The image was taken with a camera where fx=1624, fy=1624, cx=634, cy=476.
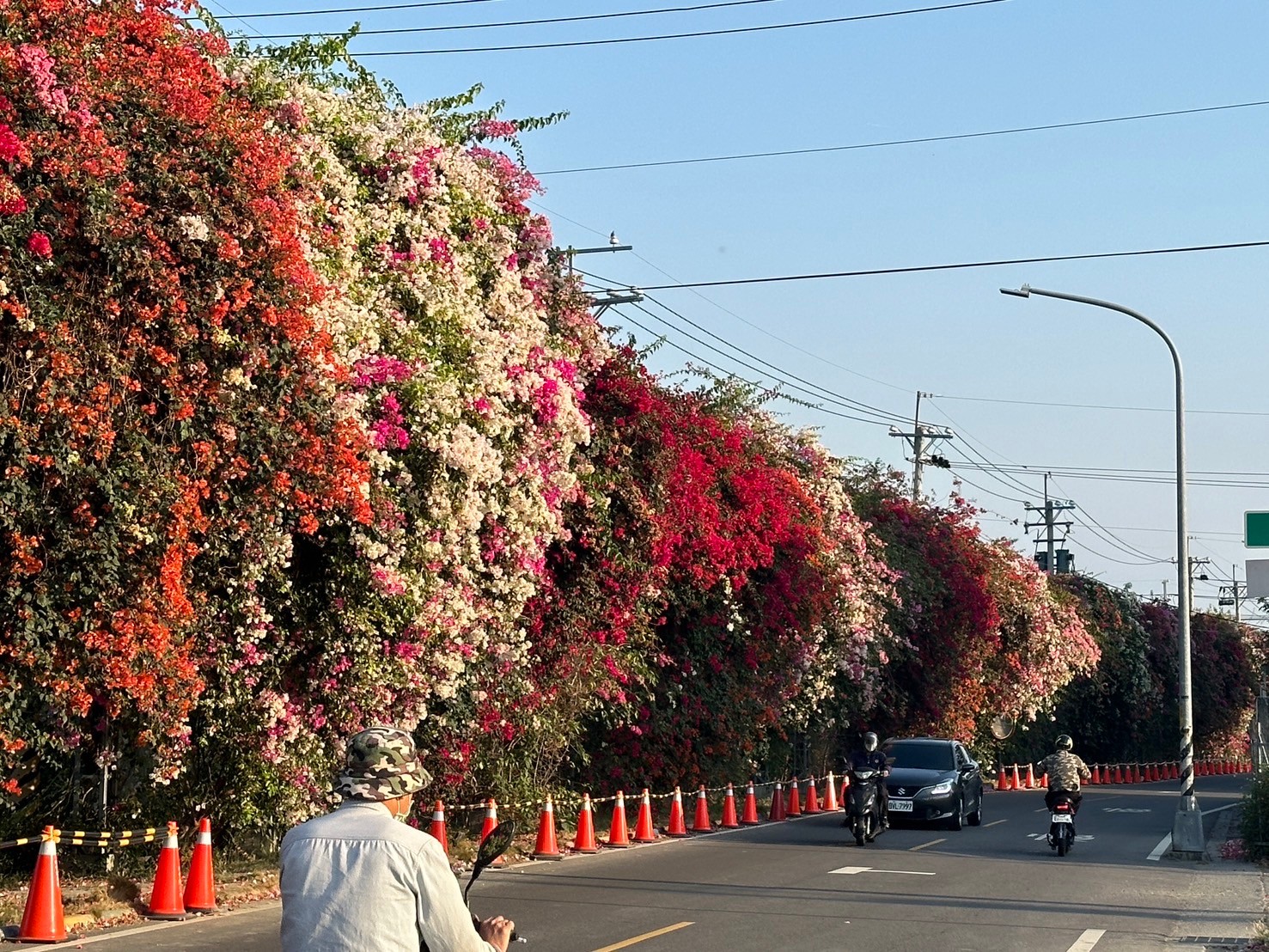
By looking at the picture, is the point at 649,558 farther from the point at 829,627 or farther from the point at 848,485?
the point at 848,485

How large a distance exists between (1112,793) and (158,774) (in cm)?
3833

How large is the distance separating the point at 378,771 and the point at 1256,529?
67.3 ft

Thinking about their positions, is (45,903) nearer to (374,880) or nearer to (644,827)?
(374,880)

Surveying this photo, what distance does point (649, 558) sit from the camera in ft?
78.8

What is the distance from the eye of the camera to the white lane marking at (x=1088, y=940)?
13.5m

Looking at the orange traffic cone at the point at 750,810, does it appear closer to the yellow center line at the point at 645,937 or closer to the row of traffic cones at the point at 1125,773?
the yellow center line at the point at 645,937

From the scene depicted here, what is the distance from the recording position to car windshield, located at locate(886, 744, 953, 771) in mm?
29156

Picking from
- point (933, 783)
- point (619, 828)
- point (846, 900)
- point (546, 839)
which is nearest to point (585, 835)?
point (546, 839)

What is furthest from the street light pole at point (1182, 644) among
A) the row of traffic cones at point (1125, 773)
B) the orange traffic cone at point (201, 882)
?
the row of traffic cones at point (1125, 773)

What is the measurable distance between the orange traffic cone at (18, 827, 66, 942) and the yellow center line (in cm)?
422

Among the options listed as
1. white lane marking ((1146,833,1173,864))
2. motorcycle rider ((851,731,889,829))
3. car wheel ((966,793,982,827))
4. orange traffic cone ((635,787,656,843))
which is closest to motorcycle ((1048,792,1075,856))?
white lane marking ((1146,833,1173,864))

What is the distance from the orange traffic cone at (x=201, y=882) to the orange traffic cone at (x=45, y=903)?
78.4 inches

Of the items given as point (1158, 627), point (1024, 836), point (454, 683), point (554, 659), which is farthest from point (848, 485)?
point (1158, 627)

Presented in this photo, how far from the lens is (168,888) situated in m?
14.2
